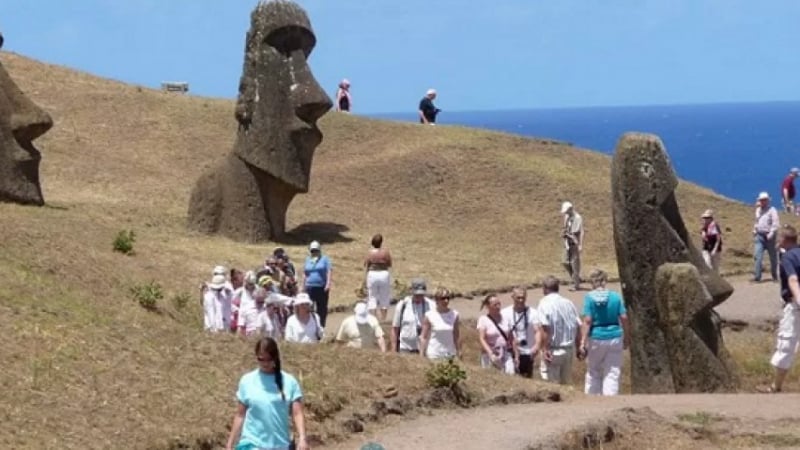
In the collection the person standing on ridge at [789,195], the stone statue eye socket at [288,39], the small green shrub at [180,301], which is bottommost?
the small green shrub at [180,301]

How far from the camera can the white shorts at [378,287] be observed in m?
24.7

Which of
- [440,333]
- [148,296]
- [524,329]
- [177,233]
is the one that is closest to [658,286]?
[524,329]

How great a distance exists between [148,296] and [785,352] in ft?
29.2

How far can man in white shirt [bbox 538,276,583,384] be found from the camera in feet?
62.4

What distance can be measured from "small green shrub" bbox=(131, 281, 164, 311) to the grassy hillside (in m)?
0.23

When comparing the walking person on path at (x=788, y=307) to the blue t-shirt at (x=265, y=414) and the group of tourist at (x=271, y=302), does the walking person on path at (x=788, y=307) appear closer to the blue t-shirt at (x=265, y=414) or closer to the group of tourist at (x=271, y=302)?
the group of tourist at (x=271, y=302)

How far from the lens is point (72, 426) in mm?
15203

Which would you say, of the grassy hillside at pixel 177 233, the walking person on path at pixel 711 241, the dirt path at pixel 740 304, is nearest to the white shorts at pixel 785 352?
the grassy hillside at pixel 177 233

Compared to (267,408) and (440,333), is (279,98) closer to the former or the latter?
(440,333)

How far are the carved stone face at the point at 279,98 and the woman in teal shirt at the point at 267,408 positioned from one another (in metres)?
19.5

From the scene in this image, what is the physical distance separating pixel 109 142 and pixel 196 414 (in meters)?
25.4

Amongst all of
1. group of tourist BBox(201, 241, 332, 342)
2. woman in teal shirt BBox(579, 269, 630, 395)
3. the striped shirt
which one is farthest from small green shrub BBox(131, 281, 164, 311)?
woman in teal shirt BBox(579, 269, 630, 395)

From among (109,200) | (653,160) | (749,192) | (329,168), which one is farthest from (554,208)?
(749,192)

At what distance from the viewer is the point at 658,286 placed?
67.3 ft
